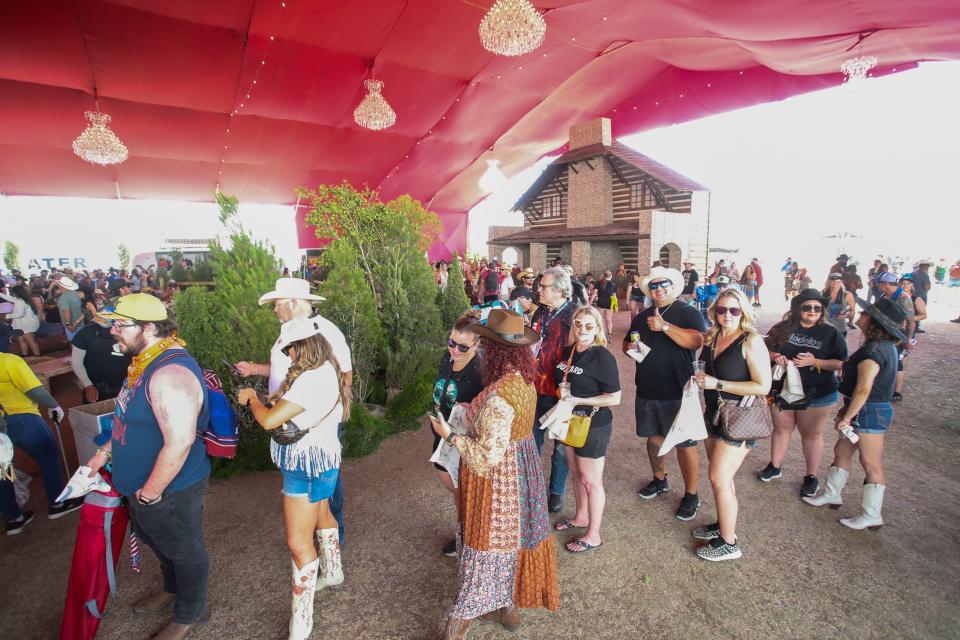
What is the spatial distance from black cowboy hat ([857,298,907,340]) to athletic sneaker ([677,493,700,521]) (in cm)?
189

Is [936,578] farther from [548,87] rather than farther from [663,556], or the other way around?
[548,87]

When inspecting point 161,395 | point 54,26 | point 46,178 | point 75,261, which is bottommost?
point 161,395

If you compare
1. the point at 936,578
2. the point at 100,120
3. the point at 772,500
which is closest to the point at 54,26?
the point at 100,120

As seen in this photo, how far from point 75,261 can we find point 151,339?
92.6 feet

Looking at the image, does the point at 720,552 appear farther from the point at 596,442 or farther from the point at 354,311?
the point at 354,311

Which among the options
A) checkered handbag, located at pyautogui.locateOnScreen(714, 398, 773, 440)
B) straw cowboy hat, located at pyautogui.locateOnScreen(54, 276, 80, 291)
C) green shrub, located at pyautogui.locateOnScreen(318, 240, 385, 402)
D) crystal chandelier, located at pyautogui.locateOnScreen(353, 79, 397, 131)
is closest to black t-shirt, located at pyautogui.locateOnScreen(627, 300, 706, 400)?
checkered handbag, located at pyautogui.locateOnScreen(714, 398, 773, 440)

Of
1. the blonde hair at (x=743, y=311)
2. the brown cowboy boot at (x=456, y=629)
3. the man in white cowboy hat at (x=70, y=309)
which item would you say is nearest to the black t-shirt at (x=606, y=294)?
the blonde hair at (x=743, y=311)

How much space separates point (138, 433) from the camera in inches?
83.9

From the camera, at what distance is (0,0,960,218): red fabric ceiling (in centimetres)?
829

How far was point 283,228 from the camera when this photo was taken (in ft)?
73.6

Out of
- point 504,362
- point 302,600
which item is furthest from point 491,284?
point 302,600

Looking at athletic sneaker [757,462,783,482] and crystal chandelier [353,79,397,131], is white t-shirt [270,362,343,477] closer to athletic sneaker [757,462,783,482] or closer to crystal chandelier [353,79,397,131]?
athletic sneaker [757,462,783,482]

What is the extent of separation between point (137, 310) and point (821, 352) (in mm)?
4895

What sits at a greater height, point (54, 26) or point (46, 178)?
point (54, 26)
